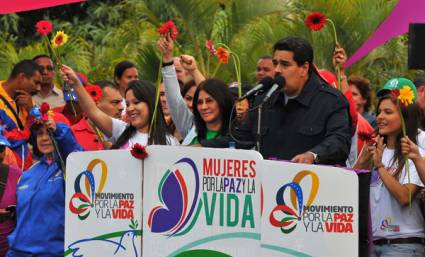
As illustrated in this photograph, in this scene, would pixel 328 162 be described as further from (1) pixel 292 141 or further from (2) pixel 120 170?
(2) pixel 120 170

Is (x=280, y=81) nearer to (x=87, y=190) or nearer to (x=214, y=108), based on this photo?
(x=214, y=108)

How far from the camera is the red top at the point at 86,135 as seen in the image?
11.0 meters

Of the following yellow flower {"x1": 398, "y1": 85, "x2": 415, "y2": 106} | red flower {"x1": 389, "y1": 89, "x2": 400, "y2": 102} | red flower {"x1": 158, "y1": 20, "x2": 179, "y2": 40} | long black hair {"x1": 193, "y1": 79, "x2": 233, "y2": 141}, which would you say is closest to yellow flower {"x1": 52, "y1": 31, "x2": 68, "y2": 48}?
red flower {"x1": 158, "y1": 20, "x2": 179, "y2": 40}

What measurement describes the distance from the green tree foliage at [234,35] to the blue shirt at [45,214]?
459 centimetres

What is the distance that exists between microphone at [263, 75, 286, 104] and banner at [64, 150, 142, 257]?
3.01 ft

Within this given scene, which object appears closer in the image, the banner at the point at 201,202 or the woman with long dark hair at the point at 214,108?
the banner at the point at 201,202

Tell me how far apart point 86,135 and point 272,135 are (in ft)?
9.82

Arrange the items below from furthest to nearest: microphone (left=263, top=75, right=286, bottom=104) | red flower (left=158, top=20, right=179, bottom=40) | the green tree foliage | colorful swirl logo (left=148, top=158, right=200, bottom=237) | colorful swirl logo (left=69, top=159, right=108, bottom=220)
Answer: the green tree foliage
red flower (left=158, top=20, right=179, bottom=40)
colorful swirl logo (left=69, top=159, right=108, bottom=220)
microphone (left=263, top=75, right=286, bottom=104)
colorful swirl logo (left=148, top=158, right=200, bottom=237)

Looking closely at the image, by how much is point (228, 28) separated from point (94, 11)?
21.0 ft

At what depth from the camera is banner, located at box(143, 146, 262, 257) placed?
758 cm

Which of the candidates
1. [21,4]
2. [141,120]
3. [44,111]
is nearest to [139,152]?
[44,111]

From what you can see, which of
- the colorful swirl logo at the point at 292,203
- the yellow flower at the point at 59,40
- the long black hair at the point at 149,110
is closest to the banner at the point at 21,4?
the yellow flower at the point at 59,40

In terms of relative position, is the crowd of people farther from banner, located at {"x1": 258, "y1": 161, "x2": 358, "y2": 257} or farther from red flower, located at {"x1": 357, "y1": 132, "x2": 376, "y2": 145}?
banner, located at {"x1": 258, "y1": 161, "x2": 358, "y2": 257}

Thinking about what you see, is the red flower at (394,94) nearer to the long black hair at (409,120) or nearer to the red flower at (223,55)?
the long black hair at (409,120)
